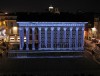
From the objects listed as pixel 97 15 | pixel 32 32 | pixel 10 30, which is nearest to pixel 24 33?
pixel 32 32

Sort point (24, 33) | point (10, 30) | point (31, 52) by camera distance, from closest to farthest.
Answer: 1. point (31, 52)
2. point (24, 33)
3. point (10, 30)

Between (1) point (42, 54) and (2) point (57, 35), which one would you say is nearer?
(1) point (42, 54)

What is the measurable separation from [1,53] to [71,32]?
9.15 metres

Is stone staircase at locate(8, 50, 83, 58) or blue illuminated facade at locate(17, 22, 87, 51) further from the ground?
blue illuminated facade at locate(17, 22, 87, 51)

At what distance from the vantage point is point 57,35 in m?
37.4

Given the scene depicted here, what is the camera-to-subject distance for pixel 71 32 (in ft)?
123

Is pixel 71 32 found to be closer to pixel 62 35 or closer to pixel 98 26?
pixel 62 35

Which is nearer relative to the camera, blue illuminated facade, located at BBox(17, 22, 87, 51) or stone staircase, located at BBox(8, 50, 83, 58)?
stone staircase, located at BBox(8, 50, 83, 58)

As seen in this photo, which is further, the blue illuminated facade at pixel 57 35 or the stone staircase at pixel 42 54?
the blue illuminated facade at pixel 57 35

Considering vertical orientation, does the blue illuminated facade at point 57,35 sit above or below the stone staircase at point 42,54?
above

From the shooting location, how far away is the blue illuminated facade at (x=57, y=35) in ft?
122

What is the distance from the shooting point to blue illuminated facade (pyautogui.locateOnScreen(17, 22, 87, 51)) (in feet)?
122
